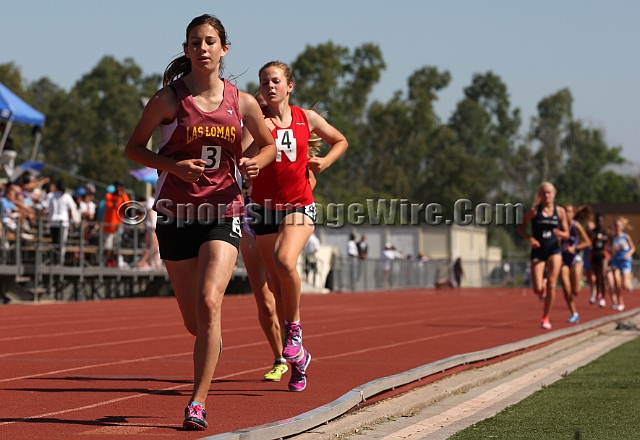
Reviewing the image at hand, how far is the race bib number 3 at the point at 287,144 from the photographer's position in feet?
24.8

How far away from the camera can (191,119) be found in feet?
18.6

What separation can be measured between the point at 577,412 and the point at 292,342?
6.28 feet

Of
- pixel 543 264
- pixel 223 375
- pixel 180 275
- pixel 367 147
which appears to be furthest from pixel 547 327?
pixel 367 147

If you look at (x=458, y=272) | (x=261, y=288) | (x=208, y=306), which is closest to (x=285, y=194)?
(x=261, y=288)

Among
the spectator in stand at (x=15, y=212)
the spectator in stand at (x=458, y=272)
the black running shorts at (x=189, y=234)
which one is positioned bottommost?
the black running shorts at (x=189, y=234)

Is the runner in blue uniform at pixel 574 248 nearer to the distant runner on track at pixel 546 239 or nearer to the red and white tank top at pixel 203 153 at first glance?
the distant runner on track at pixel 546 239

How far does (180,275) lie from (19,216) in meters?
14.8

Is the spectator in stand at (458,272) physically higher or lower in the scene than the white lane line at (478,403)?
higher

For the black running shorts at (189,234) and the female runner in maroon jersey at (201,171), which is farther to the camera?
the black running shorts at (189,234)

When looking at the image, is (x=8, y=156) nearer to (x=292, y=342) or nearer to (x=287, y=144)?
(x=287, y=144)

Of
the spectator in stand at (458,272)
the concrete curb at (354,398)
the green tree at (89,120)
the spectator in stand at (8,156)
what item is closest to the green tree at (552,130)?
the green tree at (89,120)

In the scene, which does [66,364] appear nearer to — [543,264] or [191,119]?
[191,119]

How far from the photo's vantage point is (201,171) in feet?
18.1

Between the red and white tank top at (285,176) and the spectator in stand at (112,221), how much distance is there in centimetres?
1530
